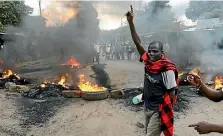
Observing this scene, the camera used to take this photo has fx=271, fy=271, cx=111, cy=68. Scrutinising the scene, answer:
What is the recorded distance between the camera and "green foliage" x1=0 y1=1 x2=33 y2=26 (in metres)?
17.7

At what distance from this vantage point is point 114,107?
273 inches

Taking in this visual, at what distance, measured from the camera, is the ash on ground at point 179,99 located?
22.6 ft

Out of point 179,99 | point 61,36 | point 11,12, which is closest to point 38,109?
point 179,99

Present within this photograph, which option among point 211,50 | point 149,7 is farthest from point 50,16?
point 211,50

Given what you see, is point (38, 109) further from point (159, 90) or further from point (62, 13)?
point (62, 13)

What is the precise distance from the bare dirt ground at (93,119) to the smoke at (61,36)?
9.85 m

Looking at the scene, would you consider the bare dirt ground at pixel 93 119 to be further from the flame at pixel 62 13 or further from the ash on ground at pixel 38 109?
the flame at pixel 62 13

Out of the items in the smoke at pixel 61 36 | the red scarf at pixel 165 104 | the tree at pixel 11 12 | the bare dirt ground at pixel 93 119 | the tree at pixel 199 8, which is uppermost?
the tree at pixel 199 8

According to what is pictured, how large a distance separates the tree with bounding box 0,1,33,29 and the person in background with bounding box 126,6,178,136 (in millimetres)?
16064

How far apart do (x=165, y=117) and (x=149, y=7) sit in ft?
72.5

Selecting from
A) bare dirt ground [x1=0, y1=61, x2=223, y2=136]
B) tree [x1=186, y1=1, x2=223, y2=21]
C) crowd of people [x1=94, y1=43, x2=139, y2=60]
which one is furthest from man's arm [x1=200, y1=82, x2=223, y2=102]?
tree [x1=186, y1=1, x2=223, y2=21]

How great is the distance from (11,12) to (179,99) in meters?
14.5

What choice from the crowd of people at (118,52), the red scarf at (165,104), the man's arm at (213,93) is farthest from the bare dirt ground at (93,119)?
the crowd of people at (118,52)

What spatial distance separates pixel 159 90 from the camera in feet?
12.3
